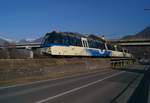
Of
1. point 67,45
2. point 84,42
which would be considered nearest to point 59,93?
point 67,45

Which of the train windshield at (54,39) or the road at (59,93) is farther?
the train windshield at (54,39)

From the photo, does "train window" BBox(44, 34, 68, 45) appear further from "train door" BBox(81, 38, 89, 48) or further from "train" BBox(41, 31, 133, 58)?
"train door" BBox(81, 38, 89, 48)

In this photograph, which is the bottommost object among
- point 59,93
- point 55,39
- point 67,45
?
point 59,93

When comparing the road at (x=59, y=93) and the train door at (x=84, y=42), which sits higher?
the train door at (x=84, y=42)

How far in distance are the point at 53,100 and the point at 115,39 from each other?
360ft

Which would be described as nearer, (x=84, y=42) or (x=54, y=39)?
(x=54, y=39)

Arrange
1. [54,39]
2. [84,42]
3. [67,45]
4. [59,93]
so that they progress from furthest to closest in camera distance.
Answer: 1. [84,42]
2. [67,45]
3. [54,39]
4. [59,93]

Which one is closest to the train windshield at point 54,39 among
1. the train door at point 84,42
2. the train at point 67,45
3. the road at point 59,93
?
the train at point 67,45

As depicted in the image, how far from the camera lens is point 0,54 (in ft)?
101

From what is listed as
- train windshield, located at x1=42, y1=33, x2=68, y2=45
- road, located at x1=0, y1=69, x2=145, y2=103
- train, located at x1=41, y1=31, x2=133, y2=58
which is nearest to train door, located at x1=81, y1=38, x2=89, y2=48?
train, located at x1=41, y1=31, x2=133, y2=58

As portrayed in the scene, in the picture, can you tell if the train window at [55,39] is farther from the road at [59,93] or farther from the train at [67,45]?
the road at [59,93]

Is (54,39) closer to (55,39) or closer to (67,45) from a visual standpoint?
(55,39)

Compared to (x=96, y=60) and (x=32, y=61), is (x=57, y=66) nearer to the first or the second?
(x=32, y=61)

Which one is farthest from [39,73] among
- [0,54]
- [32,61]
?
[0,54]
